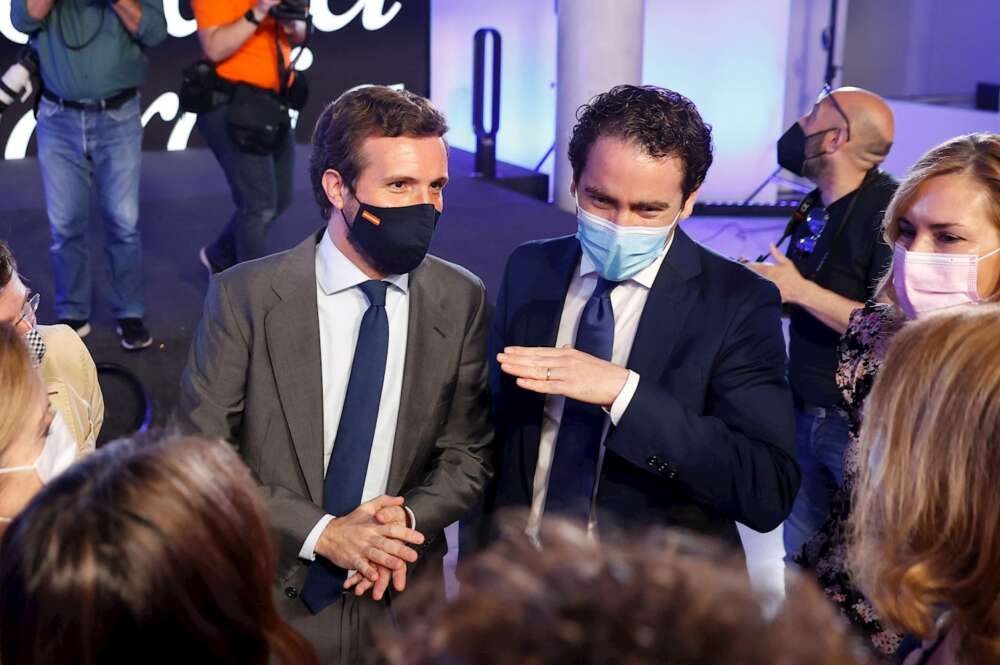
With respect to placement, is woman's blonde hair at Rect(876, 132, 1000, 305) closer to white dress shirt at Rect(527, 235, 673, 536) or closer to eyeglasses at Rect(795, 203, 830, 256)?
white dress shirt at Rect(527, 235, 673, 536)

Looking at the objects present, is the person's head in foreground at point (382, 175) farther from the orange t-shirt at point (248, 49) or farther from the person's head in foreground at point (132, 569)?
the orange t-shirt at point (248, 49)

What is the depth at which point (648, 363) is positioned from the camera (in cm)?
201

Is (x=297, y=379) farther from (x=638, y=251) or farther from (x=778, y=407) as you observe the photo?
(x=778, y=407)

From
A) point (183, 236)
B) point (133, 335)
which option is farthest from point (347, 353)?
point (183, 236)

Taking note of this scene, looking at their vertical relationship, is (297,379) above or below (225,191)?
above

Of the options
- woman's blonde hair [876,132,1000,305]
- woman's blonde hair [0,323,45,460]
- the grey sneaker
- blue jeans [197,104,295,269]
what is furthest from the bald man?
the grey sneaker

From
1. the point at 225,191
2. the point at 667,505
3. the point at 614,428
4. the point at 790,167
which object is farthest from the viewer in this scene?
the point at 225,191

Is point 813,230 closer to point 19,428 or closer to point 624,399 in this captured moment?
point 624,399

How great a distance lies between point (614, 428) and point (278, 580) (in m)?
0.71

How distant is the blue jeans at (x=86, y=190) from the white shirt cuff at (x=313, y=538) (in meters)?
2.40

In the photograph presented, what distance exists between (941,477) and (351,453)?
1134 millimetres

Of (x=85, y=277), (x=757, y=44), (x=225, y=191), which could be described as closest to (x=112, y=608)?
(x=85, y=277)

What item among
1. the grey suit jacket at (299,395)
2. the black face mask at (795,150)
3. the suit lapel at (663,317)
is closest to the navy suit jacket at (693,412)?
the suit lapel at (663,317)

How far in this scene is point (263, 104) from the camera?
13.6ft
